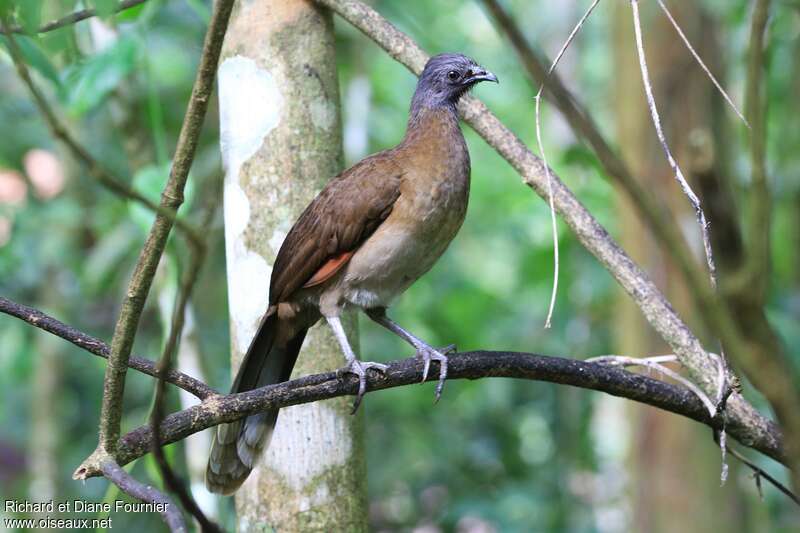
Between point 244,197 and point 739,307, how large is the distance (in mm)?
2007

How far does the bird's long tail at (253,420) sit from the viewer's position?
8.50ft

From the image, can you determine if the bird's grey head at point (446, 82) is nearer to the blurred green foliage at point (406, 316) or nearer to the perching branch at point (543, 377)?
the blurred green foliage at point (406, 316)

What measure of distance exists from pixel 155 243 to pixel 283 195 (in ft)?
3.16

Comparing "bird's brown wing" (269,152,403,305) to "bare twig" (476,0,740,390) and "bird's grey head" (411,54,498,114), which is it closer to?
"bird's grey head" (411,54,498,114)

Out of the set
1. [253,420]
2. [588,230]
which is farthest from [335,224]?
[588,230]

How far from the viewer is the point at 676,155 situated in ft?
14.3

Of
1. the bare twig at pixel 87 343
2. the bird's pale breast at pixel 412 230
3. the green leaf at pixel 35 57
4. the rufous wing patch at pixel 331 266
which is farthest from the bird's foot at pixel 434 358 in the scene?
the green leaf at pixel 35 57

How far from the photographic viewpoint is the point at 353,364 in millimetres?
2420

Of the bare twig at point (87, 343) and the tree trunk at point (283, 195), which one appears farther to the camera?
the tree trunk at point (283, 195)

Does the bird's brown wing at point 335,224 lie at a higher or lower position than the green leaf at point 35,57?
lower

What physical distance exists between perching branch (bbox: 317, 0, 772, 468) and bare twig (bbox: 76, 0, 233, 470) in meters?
1.08

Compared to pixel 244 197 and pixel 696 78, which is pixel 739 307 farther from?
pixel 696 78

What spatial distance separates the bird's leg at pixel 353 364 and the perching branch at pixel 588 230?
725 millimetres

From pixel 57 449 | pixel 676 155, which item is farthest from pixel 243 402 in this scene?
pixel 57 449
